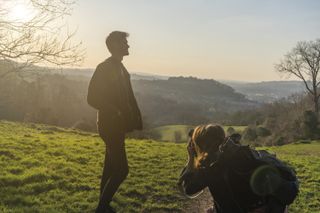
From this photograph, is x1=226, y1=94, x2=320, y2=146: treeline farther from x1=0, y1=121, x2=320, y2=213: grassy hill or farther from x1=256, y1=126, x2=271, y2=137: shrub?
x1=0, y1=121, x2=320, y2=213: grassy hill

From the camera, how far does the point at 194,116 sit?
5236 inches

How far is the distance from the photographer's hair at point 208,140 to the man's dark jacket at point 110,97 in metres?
2.41

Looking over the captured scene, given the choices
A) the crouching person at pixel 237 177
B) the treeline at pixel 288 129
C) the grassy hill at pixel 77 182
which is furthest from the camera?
the treeline at pixel 288 129

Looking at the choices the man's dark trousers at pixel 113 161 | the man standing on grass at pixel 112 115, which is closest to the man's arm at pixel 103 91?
the man standing on grass at pixel 112 115

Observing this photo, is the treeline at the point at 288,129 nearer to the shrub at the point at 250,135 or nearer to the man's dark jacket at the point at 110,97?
the shrub at the point at 250,135

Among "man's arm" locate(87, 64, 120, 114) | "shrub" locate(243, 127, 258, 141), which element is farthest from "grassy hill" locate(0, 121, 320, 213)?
"shrub" locate(243, 127, 258, 141)

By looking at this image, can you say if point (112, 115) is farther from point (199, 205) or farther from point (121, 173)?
point (199, 205)

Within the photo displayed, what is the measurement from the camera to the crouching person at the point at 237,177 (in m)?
3.54

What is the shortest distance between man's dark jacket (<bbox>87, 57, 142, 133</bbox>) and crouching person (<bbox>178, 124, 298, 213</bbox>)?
2.40m

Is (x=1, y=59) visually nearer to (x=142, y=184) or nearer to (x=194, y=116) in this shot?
(x=142, y=184)

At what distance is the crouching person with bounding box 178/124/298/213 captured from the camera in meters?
3.54

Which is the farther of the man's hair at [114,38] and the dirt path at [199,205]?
the dirt path at [199,205]

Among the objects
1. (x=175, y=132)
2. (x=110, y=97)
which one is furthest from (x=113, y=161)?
(x=175, y=132)

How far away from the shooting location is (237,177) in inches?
140
